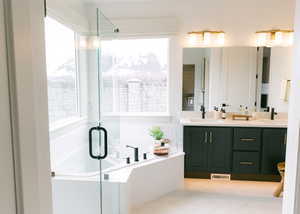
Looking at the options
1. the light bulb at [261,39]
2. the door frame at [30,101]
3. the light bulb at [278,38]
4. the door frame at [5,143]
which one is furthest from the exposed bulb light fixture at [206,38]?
the door frame at [5,143]

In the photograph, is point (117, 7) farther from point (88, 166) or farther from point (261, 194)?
point (261, 194)

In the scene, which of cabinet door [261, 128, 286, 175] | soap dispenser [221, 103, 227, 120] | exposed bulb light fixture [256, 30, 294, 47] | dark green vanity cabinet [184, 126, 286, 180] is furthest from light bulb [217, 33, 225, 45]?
cabinet door [261, 128, 286, 175]

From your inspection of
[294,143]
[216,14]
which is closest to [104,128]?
[294,143]

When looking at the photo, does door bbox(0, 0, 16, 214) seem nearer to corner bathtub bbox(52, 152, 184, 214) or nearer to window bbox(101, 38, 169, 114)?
corner bathtub bbox(52, 152, 184, 214)

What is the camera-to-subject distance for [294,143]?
1.17 meters

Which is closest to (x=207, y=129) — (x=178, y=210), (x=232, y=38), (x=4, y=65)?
(x=178, y=210)

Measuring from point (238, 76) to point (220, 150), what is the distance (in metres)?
1.20

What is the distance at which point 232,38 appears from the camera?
3695 mm

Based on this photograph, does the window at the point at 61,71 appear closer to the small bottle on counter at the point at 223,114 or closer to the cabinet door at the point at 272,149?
the small bottle on counter at the point at 223,114

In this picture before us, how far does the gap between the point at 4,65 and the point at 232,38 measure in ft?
11.9

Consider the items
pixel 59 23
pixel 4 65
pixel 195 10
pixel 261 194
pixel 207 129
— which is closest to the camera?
pixel 4 65

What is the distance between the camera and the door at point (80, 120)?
2.21m

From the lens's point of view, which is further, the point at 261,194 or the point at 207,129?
the point at 207,129

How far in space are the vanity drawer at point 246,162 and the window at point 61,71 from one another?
7.79 ft
